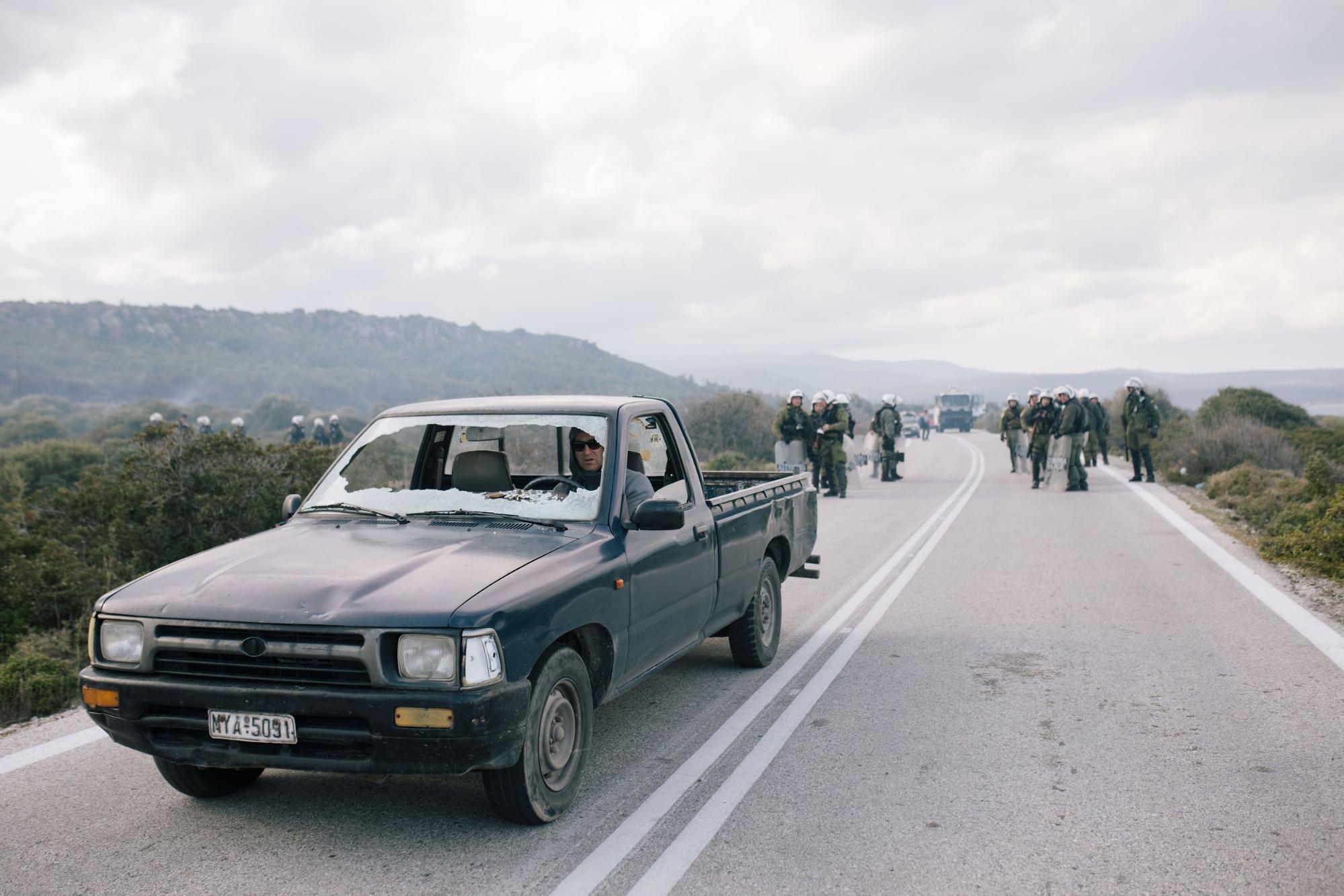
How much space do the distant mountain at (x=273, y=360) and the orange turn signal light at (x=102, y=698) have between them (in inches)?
3065

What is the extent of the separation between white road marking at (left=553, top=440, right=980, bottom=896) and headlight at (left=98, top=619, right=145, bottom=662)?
72.9 inches

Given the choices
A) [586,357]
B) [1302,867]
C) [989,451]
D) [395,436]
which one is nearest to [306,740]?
[395,436]

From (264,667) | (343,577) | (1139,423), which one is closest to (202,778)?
(264,667)

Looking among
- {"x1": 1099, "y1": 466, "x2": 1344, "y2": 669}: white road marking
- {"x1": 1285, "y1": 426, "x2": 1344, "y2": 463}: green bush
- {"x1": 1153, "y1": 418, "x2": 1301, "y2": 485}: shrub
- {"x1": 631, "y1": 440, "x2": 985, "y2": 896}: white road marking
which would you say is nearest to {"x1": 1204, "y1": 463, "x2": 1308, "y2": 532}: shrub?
{"x1": 1099, "y1": 466, "x2": 1344, "y2": 669}: white road marking

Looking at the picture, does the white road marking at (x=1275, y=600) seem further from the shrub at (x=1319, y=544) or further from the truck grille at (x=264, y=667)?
the truck grille at (x=264, y=667)

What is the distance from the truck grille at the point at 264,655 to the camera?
3.62m

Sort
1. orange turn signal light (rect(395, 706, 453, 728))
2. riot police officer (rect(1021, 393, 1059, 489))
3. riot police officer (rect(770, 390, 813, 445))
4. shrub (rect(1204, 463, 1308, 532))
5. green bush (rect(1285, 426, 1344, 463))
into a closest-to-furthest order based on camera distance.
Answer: orange turn signal light (rect(395, 706, 453, 728)) < shrub (rect(1204, 463, 1308, 532)) < riot police officer (rect(770, 390, 813, 445)) < riot police officer (rect(1021, 393, 1059, 489)) < green bush (rect(1285, 426, 1344, 463))

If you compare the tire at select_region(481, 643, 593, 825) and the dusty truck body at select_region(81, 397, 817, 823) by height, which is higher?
the dusty truck body at select_region(81, 397, 817, 823)

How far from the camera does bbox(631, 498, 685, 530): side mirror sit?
465cm

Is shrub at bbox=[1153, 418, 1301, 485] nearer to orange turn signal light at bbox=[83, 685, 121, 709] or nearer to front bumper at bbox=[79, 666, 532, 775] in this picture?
front bumper at bbox=[79, 666, 532, 775]

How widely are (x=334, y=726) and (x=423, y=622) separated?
1.65 ft

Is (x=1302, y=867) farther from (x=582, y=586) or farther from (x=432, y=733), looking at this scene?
(x=432, y=733)

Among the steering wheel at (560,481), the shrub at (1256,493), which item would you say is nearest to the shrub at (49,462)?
the steering wheel at (560,481)

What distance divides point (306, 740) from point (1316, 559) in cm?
948
